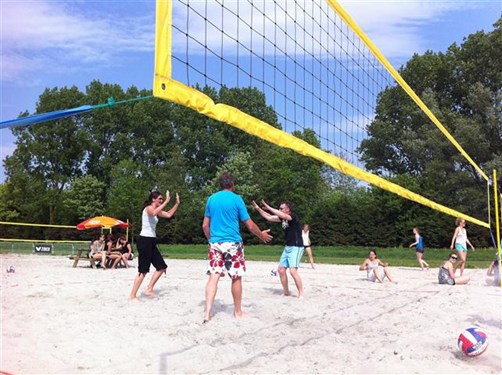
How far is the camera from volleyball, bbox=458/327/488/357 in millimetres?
4145

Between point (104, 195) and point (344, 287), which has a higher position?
point (104, 195)

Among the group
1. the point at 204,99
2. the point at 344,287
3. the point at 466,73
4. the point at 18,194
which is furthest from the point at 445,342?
the point at 18,194

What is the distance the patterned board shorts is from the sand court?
47 cm

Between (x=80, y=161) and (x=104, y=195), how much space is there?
356 cm

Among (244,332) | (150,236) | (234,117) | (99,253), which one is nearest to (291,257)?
(150,236)

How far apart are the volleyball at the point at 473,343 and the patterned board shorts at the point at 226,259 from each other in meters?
A: 2.08

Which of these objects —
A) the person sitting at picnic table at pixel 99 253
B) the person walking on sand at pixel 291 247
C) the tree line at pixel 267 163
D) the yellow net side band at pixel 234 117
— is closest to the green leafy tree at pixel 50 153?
the tree line at pixel 267 163

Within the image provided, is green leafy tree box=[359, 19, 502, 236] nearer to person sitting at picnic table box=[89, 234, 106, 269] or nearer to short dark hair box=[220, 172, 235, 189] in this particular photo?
person sitting at picnic table box=[89, 234, 106, 269]

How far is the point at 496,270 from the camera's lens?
9.16m

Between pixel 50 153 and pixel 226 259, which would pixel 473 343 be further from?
pixel 50 153

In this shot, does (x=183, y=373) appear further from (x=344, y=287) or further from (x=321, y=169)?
(x=321, y=169)

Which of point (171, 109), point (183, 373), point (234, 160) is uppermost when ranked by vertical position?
point (171, 109)

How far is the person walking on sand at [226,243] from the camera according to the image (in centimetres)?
536

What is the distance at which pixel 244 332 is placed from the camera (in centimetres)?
491
